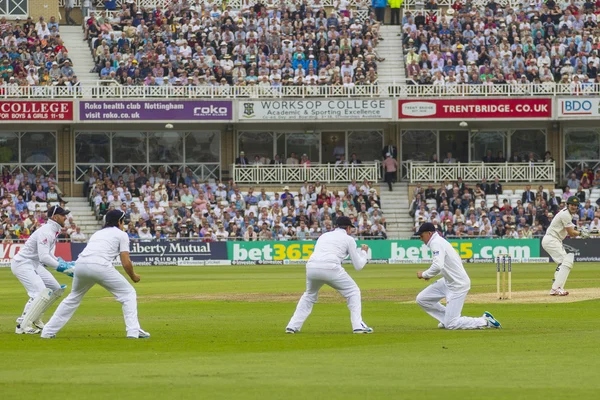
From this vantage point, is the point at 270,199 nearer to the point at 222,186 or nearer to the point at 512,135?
the point at 222,186

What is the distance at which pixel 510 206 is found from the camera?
42812 mm

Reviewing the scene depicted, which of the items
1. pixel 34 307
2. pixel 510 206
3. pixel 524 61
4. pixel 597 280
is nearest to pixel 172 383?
pixel 34 307

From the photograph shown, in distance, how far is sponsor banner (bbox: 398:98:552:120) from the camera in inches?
1795

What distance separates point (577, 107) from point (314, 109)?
10407 mm

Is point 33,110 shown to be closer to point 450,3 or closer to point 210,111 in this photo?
point 210,111

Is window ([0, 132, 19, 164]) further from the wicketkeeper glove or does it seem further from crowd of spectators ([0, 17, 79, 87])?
the wicketkeeper glove

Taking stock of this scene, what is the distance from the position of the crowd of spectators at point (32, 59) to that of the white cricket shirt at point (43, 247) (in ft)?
98.1

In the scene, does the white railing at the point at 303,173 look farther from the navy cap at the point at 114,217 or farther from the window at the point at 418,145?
the navy cap at the point at 114,217

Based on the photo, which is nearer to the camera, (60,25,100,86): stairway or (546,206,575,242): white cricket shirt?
(546,206,575,242): white cricket shirt

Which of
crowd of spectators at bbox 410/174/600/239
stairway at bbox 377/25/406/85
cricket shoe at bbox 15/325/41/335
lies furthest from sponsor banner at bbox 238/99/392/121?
cricket shoe at bbox 15/325/41/335

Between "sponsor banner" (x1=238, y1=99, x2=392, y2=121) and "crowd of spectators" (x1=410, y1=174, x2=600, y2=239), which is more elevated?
"sponsor banner" (x1=238, y1=99, x2=392, y2=121)

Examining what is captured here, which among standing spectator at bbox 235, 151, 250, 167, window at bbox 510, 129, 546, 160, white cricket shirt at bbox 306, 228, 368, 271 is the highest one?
window at bbox 510, 129, 546, 160

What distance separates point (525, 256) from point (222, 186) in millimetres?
11884

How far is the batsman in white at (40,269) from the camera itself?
15.3 metres
